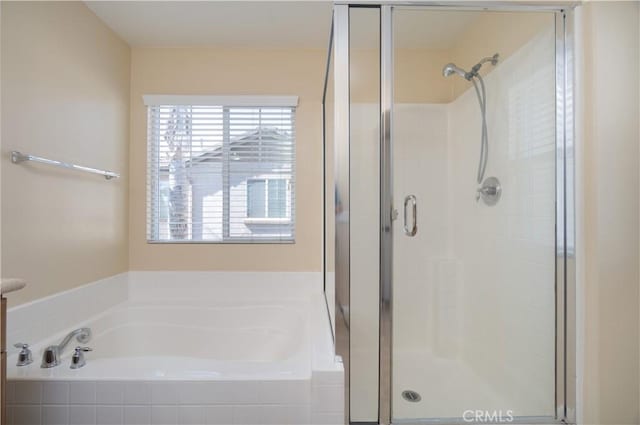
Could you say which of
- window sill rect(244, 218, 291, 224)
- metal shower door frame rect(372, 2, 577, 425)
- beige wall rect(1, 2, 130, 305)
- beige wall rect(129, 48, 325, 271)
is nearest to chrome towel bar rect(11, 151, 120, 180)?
beige wall rect(1, 2, 130, 305)

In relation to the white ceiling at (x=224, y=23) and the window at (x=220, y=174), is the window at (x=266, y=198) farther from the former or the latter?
the white ceiling at (x=224, y=23)

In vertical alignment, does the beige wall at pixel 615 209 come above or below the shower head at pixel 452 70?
below

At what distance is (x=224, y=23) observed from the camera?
208 centimetres

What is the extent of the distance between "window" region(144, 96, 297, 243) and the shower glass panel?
3.51 ft

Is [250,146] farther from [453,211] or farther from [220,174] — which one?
[453,211]

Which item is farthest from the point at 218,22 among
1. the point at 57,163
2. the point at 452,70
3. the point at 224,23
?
the point at 452,70

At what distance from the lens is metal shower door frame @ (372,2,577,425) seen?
1.31 meters

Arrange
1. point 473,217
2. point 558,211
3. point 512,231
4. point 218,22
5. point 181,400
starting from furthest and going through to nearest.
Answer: point 218,22 < point 473,217 < point 512,231 < point 558,211 < point 181,400

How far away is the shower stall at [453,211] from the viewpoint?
4.26 feet

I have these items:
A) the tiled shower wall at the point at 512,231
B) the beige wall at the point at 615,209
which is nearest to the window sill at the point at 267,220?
the tiled shower wall at the point at 512,231

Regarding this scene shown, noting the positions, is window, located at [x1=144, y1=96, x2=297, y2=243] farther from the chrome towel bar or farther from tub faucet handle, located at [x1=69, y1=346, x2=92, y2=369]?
tub faucet handle, located at [x1=69, y1=346, x2=92, y2=369]

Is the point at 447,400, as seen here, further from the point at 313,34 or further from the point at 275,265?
the point at 313,34

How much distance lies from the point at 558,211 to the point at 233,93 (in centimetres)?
211

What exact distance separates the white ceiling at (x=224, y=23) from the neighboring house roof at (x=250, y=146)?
0.62 metres
